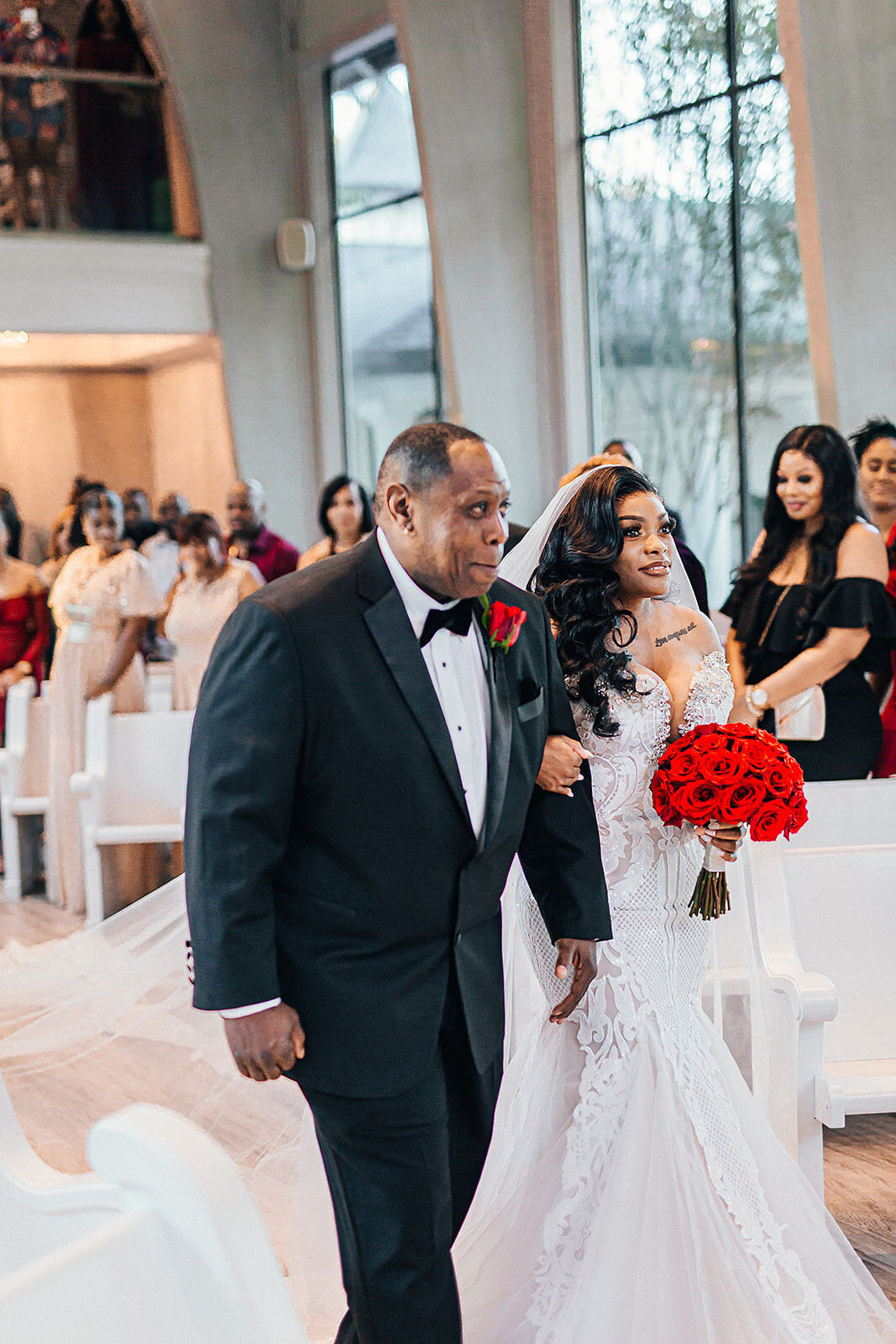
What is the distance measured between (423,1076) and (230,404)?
1039cm

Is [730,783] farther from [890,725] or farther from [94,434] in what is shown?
[94,434]

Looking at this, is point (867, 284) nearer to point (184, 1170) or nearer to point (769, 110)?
point (769, 110)

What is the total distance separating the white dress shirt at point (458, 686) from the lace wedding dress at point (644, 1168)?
1.96 feet

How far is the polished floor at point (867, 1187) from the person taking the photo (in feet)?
9.88

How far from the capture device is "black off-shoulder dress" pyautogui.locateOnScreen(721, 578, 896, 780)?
4.24 m

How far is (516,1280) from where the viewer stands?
250 centimetres

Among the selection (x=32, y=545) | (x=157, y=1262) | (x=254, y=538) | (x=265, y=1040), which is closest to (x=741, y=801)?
(x=265, y=1040)

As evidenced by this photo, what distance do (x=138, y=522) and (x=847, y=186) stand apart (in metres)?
5.70

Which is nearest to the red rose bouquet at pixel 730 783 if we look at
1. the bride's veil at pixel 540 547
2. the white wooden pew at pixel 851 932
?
the bride's veil at pixel 540 547

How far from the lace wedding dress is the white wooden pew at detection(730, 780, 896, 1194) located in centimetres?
29

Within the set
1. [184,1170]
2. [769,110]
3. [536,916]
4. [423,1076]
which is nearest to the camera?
[184,1170]

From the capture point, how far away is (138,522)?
33.3ft

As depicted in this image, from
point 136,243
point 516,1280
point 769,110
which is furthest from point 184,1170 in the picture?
point 136,243

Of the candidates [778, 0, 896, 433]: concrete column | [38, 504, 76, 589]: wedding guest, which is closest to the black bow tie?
[778, 0, 896, 433]: concrete column
